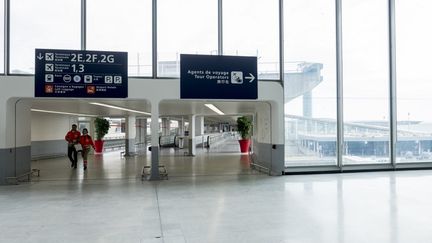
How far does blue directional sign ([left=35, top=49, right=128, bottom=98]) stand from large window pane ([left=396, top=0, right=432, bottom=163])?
751 cm

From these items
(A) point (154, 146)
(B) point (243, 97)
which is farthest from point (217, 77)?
(A) point (154, 146)

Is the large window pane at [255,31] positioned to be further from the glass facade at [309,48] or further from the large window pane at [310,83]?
the large window pane at [310,83]

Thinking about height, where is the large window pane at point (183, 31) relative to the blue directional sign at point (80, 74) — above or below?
above

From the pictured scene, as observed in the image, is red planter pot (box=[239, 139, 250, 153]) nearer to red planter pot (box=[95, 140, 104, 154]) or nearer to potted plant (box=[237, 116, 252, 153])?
potted plant (box=[237, 116, 252, 153])

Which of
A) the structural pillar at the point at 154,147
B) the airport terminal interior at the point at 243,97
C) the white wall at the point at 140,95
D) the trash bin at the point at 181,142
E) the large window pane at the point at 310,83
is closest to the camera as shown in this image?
the airport terminal interior at the point at 243,97

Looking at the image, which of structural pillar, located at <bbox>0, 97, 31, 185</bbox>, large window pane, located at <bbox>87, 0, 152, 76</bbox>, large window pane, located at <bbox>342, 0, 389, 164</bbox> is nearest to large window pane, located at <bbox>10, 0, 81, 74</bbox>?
large window pane, located at <bbox>87, 0, 152, 76</bbox>

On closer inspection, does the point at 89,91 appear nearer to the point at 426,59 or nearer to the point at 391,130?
the point at 391,130

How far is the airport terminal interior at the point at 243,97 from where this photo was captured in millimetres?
4812

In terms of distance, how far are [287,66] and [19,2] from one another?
6654 mm

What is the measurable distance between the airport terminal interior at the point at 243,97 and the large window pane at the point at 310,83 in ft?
0.11

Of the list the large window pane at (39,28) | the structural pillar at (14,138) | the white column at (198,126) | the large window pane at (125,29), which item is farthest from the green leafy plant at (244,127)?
the structural pillar at (14,138)

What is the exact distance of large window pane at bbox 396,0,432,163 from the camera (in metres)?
8.94

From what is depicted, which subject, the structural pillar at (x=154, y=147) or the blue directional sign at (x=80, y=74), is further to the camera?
the structural pillar at (x=154, y=147)

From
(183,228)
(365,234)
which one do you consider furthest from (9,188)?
(365,234)
